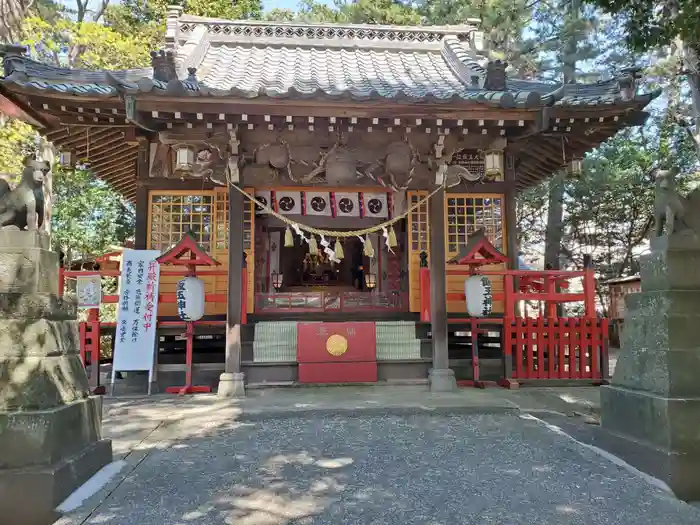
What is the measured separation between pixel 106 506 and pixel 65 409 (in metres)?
0.69

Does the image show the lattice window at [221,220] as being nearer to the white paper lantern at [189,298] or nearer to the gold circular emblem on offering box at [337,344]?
the white paper lantern at [189,298]

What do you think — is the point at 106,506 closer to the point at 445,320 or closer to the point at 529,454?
the point at 529,454

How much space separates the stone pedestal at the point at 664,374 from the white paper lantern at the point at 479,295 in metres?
3.18

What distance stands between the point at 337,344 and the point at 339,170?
268 centimetres

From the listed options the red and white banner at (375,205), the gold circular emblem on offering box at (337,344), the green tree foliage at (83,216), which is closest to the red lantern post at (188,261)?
the gold circular emblem on offering box at (337,344)

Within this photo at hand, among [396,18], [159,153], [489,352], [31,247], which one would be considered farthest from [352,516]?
[396,18]

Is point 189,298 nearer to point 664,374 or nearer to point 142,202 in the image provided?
point 142,202

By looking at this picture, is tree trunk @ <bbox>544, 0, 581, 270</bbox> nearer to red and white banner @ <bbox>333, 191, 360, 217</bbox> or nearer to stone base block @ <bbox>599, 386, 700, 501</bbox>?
red and white banner @ <bbox>333, 191, 360, 217</bbox>

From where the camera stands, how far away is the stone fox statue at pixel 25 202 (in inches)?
131

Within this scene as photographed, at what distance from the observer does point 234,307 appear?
6852 millimetres

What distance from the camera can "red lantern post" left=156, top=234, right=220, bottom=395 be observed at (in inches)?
273

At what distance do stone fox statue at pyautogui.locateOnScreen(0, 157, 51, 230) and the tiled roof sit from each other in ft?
8.35

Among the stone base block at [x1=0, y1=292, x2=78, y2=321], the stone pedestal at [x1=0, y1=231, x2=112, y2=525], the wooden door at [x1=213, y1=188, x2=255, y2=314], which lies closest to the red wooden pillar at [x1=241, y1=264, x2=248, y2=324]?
the wooden door at [x1=213, y1=188, x2=255, y2=314]

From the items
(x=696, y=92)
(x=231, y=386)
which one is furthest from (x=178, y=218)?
(x=696, y=92)
